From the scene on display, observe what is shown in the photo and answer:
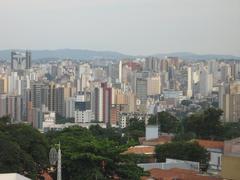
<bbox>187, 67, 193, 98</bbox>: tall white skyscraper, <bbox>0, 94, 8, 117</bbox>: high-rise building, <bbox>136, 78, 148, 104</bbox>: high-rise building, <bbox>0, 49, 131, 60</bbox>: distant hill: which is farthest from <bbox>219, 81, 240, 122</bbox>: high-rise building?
<bbox>0, 49, 131, 60</bbox>: distant hill

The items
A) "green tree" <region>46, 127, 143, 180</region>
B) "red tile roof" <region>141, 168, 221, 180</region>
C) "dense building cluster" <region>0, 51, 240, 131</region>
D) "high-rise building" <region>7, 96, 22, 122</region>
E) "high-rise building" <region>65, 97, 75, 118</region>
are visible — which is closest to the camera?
"green tree" <region>46, 127, 143, 180</region>

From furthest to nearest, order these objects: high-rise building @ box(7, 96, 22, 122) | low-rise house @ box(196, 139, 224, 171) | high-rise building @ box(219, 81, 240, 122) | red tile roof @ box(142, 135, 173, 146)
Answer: high-rise building @ box(7, 96, 22, 122), high-rise building @ box(219, 81, 240, 122), red tile roof @ box(142, 135, 173, 146), low-rise house @ box(196, 139, 224, 171)

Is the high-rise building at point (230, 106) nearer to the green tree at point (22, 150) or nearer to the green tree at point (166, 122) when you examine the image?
the green tree at point (166, 122)

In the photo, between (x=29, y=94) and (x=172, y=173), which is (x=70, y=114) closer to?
(x=29, y=94)

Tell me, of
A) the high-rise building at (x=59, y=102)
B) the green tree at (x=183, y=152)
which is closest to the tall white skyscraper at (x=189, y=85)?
the high-rise building at (x=59, y=102)

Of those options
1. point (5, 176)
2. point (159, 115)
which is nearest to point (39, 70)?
point (159, 115)

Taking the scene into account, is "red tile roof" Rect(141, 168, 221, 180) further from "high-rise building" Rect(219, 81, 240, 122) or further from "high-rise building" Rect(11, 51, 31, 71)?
"high-rise building" Rect(11, 51, 31, 71)
